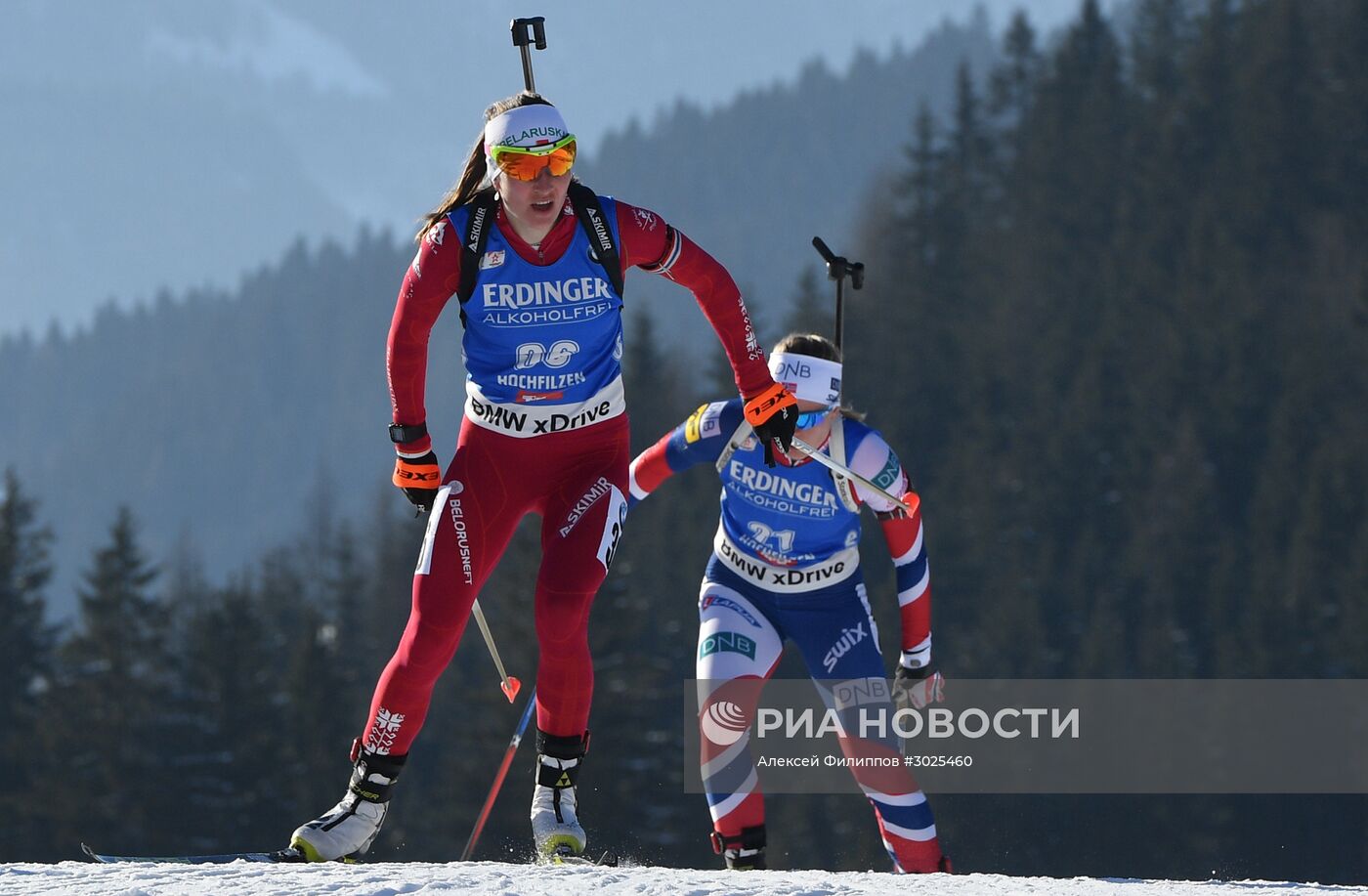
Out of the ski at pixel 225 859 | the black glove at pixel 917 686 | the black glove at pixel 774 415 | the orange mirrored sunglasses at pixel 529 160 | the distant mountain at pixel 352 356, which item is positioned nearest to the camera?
the ski at pixel 225 859

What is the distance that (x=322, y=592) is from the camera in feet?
274

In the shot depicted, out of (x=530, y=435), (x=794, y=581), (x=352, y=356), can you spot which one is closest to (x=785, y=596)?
(x=794, y=581)

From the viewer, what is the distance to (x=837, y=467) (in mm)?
7645

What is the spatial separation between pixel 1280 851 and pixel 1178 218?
35.4 metres

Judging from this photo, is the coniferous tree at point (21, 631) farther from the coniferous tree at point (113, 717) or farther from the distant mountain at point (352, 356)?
the distant mountain at point (352, 356)

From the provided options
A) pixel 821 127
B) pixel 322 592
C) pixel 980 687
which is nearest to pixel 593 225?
pixel 980 687

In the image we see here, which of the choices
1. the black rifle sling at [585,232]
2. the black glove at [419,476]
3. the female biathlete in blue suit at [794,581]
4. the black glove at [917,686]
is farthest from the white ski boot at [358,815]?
the black glove at [917,686]

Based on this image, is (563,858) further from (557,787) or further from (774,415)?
(774,415)

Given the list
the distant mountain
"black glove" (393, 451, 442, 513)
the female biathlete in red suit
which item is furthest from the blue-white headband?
the distant mountain

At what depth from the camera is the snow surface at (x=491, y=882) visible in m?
5.01

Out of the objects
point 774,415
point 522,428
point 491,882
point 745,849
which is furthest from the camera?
point 745,849

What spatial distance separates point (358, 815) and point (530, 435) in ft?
4.53

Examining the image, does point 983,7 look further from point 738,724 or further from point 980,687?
point 738,724

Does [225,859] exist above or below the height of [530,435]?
below
